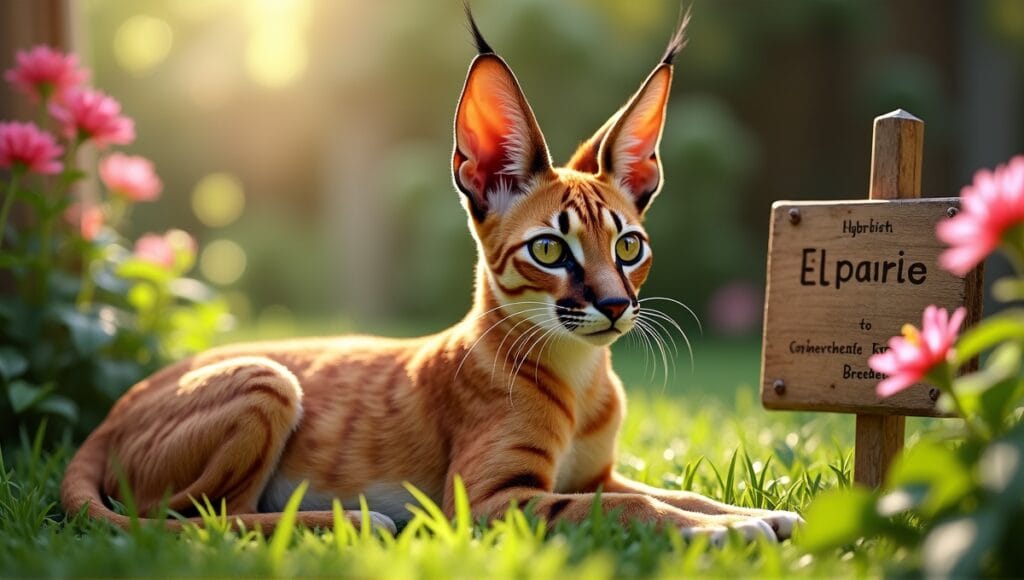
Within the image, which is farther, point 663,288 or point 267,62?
point 267,62

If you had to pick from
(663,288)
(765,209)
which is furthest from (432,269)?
(765,209)

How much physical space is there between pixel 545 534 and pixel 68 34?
4.04 meters

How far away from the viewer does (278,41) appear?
1338 centimetres

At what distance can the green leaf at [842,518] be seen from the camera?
208 centimetres

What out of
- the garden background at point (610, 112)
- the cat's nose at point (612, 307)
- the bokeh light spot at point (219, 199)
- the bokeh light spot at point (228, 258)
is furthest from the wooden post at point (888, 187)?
the bokeh light spot at point (219, 199)

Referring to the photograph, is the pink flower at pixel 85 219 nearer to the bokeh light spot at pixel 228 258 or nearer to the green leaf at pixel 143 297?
A: the green leaf at pixel 143 297

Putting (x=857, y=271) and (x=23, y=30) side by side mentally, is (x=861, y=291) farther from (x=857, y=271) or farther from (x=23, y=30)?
(x=23, y=30)

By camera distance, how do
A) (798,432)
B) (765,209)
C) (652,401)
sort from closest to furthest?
(798,432), (652,401), (765,209)

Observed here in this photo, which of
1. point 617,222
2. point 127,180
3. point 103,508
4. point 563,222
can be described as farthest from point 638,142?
point 127,180

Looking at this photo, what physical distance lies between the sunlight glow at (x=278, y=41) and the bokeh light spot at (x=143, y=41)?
2.10 m

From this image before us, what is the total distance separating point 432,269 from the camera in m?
10.4

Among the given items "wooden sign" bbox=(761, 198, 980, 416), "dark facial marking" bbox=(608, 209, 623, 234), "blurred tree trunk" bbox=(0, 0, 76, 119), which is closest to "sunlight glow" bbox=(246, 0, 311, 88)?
"blurred tree trunk" bbox=(0, 0, 76, 119)

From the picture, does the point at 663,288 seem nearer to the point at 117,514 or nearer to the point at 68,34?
the point at 68,34

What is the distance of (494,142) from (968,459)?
1.77m
